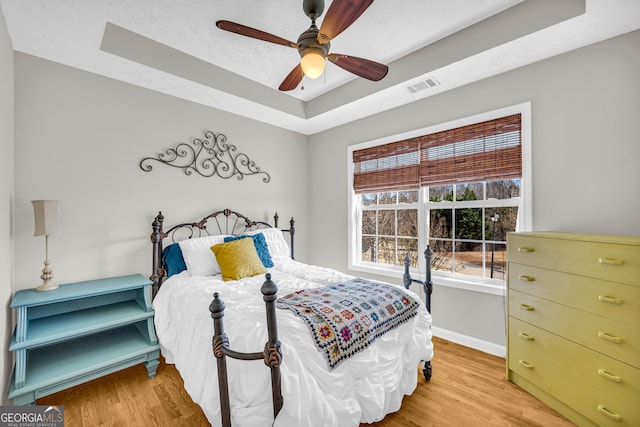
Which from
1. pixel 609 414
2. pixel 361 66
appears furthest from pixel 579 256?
pixel 361 66

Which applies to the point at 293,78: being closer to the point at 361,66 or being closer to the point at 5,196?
the point at 361,66

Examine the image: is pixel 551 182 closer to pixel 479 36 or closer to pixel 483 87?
pixel 483 87

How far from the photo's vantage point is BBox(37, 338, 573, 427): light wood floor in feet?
5.64

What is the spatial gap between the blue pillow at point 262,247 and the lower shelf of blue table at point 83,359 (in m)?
1.10

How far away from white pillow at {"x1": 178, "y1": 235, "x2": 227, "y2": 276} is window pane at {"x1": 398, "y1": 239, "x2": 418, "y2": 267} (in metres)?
2.03

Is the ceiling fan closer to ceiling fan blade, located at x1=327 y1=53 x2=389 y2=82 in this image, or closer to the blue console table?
ceiling fan blade, located at x1=327 y1=53 x2=389 y2=82

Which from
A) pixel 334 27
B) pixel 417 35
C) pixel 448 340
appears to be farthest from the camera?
pixel 448 340

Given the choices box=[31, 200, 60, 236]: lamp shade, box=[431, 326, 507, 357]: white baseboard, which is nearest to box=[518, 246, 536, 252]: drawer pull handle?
box=[431, 326, 507, 357]: white baseboard

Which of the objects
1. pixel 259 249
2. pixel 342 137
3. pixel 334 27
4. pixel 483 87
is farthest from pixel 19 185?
pixel 483 87

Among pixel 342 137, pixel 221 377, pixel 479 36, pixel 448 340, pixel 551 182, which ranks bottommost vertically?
pixel 448 340

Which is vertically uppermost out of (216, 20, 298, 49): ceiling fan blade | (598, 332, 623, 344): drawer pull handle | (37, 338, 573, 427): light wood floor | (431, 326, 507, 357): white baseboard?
(216, 20, 298, 49): ceiling fan blade

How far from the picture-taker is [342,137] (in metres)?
3.75

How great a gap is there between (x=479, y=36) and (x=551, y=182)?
126cm

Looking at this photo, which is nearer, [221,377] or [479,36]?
[221,377]
